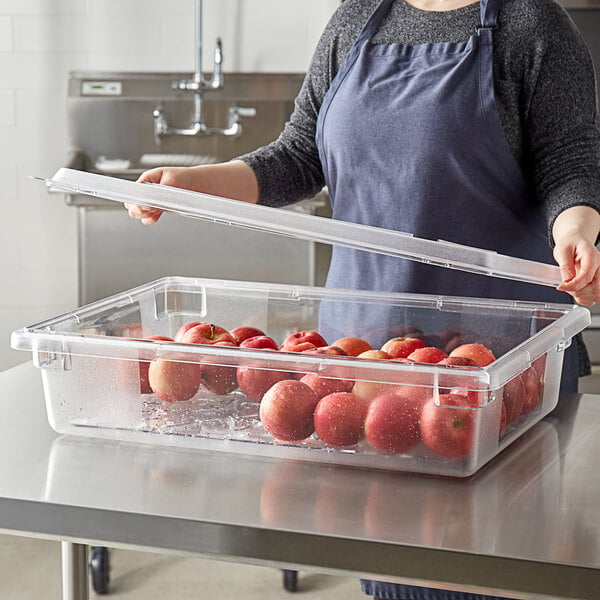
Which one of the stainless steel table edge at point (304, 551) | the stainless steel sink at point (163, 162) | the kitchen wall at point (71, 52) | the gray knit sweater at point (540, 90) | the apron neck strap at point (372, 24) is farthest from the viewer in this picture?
the kitchen wall at point (71, 52)

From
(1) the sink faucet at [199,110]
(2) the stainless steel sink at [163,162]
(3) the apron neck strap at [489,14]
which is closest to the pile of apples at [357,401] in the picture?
(3) the apron neck strap at [489,14]

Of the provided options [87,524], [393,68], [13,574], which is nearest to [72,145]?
[13,574]

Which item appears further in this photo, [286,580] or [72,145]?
[72,145]

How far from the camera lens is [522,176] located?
4.17 feet

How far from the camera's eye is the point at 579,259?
0.93m

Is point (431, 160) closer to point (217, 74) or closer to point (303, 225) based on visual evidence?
point (303, 225)

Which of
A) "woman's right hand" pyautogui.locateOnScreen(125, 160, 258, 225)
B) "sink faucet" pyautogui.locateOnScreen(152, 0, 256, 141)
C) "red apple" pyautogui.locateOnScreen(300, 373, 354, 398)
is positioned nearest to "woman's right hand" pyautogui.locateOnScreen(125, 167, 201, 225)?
"woman's right hand" pyautogui.locateOnScreen(125, 160, 258, 225)

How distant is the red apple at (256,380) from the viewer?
80cm

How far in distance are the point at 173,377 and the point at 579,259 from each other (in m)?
0.41

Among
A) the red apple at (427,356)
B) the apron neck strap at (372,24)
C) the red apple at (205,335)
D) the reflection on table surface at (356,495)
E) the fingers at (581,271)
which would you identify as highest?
the apron neck strap at (372,24)

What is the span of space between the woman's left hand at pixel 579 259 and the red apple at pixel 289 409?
0.27 metres

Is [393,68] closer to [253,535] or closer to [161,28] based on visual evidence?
[253,535]

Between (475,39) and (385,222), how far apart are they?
10.7 inches

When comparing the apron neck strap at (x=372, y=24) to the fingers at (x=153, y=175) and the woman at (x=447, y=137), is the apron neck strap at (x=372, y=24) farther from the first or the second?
the fingers at (x=153, y=175)
